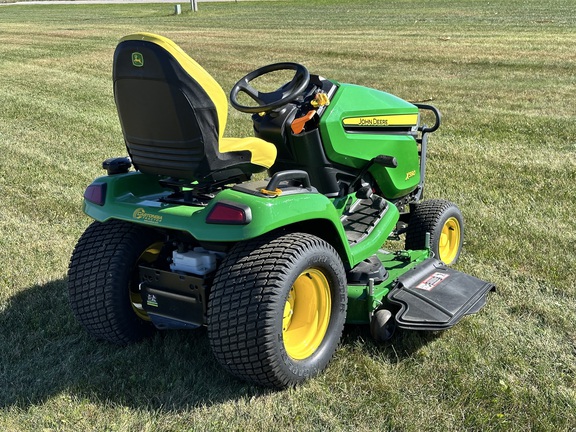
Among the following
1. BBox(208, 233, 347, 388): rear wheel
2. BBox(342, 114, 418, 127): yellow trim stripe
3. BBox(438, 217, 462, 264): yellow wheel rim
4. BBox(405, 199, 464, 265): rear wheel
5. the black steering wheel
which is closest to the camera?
BBox(208, 233, 347, 388): rear wheel

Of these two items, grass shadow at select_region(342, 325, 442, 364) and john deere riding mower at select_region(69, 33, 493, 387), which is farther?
grass shadow at select_region(342, 325, 442, 364)

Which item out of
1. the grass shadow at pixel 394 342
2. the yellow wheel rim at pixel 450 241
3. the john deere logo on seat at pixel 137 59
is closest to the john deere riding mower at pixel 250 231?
the john deere logo on seat at pixel 137 59

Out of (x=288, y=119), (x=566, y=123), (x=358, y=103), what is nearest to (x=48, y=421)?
(x=288, y=119)

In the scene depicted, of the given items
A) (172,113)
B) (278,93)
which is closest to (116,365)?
(172,113)

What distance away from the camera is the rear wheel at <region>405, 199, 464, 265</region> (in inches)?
166

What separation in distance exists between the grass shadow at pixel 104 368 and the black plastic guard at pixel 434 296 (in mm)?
804

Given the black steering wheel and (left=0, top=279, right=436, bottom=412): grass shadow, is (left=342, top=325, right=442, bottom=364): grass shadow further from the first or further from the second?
the black steering wheel

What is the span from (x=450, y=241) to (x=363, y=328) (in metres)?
1.36

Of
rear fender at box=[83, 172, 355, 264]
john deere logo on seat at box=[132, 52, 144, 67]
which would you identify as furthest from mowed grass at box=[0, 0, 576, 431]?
john deere logo on seat at box=[132, 52, 144, 67]

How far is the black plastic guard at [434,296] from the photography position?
318 cm

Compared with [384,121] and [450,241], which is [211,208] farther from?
[450,241]

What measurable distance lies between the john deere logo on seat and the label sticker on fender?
176 centimetres

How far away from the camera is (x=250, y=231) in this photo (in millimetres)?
2693

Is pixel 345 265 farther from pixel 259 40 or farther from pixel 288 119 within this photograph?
pixel 259 40
